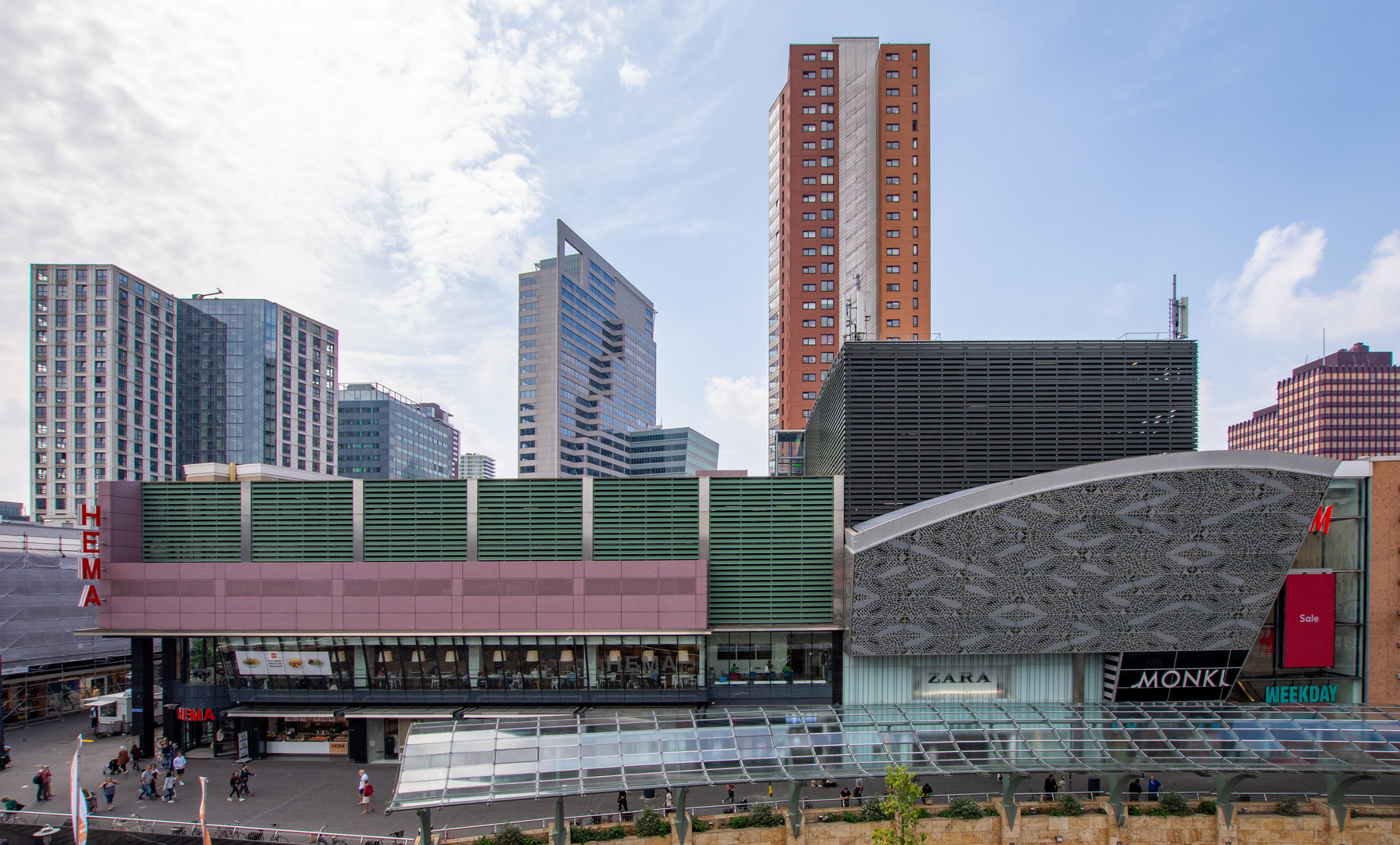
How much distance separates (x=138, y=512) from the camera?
31.4 m

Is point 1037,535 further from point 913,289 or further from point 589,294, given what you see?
point 589,294

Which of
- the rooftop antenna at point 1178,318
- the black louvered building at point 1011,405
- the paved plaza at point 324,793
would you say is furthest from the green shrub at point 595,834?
the rooftop antenna at point 1178,318

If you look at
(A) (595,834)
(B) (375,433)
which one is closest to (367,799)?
(A) (595,834)

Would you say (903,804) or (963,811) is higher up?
(903,804)

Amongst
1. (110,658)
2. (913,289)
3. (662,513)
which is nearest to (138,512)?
(110,658)

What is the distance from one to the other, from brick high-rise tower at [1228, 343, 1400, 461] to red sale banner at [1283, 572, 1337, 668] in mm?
146355

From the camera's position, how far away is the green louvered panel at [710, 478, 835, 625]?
30.5 metres

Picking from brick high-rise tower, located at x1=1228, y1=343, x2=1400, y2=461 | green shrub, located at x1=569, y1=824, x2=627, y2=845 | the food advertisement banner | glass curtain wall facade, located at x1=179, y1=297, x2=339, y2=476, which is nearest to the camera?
green shrub, located at x1=569, y1=824, x2=627, y2=845

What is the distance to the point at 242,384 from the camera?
108125 millimetres

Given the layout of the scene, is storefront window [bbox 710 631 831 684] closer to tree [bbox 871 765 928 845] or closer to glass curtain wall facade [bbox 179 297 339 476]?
tree [bbox 871 765 928 845]

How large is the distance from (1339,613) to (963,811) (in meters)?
21.2

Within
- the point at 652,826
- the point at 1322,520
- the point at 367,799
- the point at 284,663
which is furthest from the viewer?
the point at 284,663

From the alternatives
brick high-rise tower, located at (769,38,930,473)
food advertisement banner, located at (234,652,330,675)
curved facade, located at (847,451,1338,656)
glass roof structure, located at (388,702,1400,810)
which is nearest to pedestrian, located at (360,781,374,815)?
food advertisement banner, located at (234,652,330,675)

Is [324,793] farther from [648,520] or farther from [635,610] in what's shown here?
[648,520]
